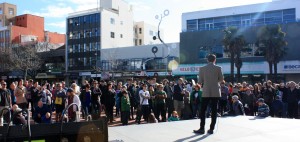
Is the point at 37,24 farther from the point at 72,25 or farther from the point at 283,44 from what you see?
the point at 283,44

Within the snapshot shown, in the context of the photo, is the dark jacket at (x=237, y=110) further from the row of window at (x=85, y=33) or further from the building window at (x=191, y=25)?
the row of window at (x=85, y=33)

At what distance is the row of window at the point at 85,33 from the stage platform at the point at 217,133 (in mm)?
58985

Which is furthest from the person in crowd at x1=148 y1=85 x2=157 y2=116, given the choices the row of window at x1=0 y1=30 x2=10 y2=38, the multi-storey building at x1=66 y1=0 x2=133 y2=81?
the row of window at x1=0 y1=30 x2=10 y2=38

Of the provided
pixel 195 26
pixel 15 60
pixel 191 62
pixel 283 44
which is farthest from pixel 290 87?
pixel 15 60

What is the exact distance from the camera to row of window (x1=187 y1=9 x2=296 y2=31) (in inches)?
1750

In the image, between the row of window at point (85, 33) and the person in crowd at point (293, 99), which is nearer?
the person in crowd at point (293, 99)

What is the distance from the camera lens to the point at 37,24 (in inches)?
3511

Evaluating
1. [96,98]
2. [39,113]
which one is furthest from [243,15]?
[39,113]

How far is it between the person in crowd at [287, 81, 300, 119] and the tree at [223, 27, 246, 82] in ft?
75.9

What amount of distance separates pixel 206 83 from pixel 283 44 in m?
31.0

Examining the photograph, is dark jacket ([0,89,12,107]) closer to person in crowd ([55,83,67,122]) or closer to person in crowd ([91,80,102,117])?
person in crowd ([55,83,67,122])

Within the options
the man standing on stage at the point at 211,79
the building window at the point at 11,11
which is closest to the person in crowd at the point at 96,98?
the man standing on stage at the point at 211,79

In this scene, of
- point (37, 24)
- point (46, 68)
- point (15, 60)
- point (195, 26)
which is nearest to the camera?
point (195, 26)

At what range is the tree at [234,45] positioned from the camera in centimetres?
3788
